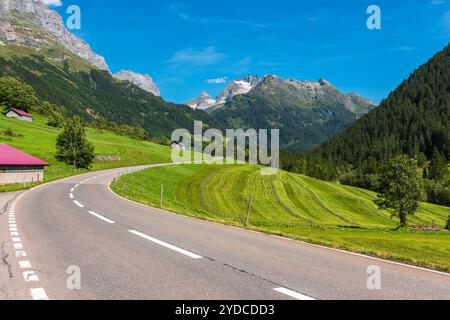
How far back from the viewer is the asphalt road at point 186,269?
7406mm

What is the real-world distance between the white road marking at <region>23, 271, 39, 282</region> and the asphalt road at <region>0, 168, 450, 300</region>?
45 millimetres

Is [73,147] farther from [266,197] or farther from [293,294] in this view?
[293,294]

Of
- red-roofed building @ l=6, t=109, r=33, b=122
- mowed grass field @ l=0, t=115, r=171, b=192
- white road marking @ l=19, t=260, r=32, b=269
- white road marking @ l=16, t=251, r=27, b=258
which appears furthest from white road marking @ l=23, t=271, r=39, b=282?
red-roofed building @ l=6, t=109, r=33, b=122

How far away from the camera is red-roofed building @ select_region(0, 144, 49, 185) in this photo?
162 ft

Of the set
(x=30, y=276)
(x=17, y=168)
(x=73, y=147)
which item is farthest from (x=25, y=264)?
(x=73, y=147)

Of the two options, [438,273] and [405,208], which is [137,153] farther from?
[438,273]

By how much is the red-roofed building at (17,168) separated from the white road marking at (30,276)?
4613 cm

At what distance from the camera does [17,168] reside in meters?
51.7

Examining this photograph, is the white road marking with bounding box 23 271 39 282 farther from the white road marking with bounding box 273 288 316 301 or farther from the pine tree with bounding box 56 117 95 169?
the pine tree with bounding box 56 117 95 169

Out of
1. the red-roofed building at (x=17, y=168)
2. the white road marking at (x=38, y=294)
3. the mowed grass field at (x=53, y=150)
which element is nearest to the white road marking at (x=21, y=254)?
the white road marking at (x=38, y=294)

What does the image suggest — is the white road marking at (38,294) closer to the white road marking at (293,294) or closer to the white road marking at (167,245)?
the white road marking at (167,245)

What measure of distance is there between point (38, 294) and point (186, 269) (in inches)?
129
